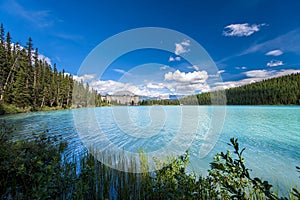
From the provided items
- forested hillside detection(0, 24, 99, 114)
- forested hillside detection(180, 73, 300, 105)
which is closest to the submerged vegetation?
forested hillside detection(0, 24, 99, 114)

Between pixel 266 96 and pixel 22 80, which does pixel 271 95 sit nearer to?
pixel 266 96

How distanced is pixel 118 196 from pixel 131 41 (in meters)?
8.12

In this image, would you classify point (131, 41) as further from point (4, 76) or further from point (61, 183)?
point (4, 76)

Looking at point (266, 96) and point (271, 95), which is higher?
point (271, 95)

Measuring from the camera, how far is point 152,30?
32.1ft

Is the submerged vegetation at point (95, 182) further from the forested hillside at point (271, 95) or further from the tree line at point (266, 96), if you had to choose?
the forested hillside at point (271, 95)

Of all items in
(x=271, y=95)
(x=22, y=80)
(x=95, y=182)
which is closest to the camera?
(x=95, y=182)

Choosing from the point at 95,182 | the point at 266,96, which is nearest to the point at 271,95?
the point at 266,96

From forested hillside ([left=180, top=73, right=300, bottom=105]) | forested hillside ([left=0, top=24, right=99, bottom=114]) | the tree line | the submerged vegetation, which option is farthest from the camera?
Result: forested hillside ([left=180, top=73, right=300, bottom=105])

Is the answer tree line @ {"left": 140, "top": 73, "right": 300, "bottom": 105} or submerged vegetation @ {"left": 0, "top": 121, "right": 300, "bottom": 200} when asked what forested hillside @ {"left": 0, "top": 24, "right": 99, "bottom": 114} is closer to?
submerged vegetation @ {"left": 0, "top": 121, "right": 300, "bottom": 200}

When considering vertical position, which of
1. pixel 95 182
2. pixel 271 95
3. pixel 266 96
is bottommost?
pixel 95 182

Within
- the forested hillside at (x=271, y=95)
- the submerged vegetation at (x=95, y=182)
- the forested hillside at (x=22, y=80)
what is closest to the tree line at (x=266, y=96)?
the forested hillside at (x=271, y=95)

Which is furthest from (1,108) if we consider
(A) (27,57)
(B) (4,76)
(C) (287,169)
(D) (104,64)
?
(C) (287,169)

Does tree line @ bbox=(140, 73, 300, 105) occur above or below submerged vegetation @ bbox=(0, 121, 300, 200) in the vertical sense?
above
